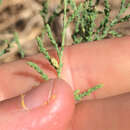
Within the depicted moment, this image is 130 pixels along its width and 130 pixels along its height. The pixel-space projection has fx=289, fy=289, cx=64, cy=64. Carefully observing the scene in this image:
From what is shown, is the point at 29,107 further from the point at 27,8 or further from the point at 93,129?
the point at 27,8

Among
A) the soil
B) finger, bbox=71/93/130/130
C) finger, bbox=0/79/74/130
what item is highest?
finger, bbox=0/79/74/130

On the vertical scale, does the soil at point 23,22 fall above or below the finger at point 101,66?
below

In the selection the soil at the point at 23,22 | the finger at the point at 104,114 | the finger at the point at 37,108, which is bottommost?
the soil at the point at 23,22

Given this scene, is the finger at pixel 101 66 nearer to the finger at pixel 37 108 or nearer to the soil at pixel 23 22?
the finger at pixel 37 108

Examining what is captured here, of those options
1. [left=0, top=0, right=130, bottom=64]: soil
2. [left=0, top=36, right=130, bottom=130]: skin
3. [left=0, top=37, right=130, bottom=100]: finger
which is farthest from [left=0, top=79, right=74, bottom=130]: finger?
[left=0, top=0, right=130, bottom=64]: soil

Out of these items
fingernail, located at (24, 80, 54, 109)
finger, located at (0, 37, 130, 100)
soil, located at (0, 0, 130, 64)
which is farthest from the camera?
soil, located at (0, 0, 130, 64)

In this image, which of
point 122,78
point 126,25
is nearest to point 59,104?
point 122,78

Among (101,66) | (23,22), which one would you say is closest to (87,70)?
(101,66)

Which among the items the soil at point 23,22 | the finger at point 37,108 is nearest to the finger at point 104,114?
the finger at point 37,108

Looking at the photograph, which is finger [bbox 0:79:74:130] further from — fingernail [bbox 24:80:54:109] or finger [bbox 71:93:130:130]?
finger [bbox 71:93:130:130]
